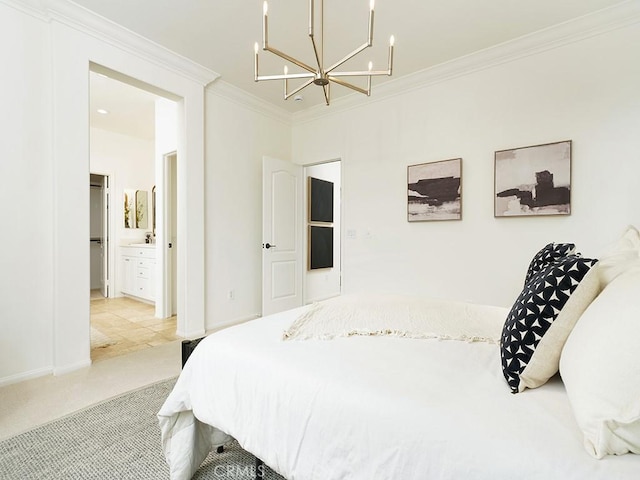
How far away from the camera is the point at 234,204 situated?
12.8ft

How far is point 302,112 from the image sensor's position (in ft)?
14.8

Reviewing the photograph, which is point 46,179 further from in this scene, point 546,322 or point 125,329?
point 546,322

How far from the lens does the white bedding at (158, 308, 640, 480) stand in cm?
73

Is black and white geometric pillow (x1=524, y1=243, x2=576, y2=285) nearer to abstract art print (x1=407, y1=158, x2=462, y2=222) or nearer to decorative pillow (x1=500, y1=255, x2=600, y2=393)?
decorative pillow (x1=500, y1=255, x2=600, y2=393)

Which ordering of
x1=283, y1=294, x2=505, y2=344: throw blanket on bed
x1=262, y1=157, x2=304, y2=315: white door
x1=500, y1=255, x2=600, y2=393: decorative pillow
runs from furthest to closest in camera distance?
x1=262, y1=157, x2=304, y2=315: white door
x1=283, y1=294, x2=505, y2=344: throw blanket on bed
x1=500, y1=255, x2=600, y2=393: decorative pillow

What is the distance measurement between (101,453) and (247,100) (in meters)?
3.68

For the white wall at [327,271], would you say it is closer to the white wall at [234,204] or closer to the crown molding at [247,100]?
the crown molding at [247,100]

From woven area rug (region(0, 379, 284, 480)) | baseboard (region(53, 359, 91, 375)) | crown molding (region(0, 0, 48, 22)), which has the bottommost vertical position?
woven area rug (region(0, 379, 284, 480))

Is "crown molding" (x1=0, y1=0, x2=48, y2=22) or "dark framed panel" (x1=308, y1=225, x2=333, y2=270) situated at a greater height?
"crown molding" (x1=0, y1=0, x2=48, y2=22)

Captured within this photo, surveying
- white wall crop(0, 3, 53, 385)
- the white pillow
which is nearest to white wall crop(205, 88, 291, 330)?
white wall crop(0, 3, 53, 385)

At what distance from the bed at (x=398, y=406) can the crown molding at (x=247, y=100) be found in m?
3.18

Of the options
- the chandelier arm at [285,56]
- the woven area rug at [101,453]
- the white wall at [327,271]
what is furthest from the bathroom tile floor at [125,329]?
the chandelier arm at [285,56]

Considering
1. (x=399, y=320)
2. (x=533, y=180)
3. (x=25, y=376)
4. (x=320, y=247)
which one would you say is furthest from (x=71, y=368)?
(x=533, y=180)

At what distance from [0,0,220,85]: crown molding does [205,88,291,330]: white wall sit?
0.37 metres
